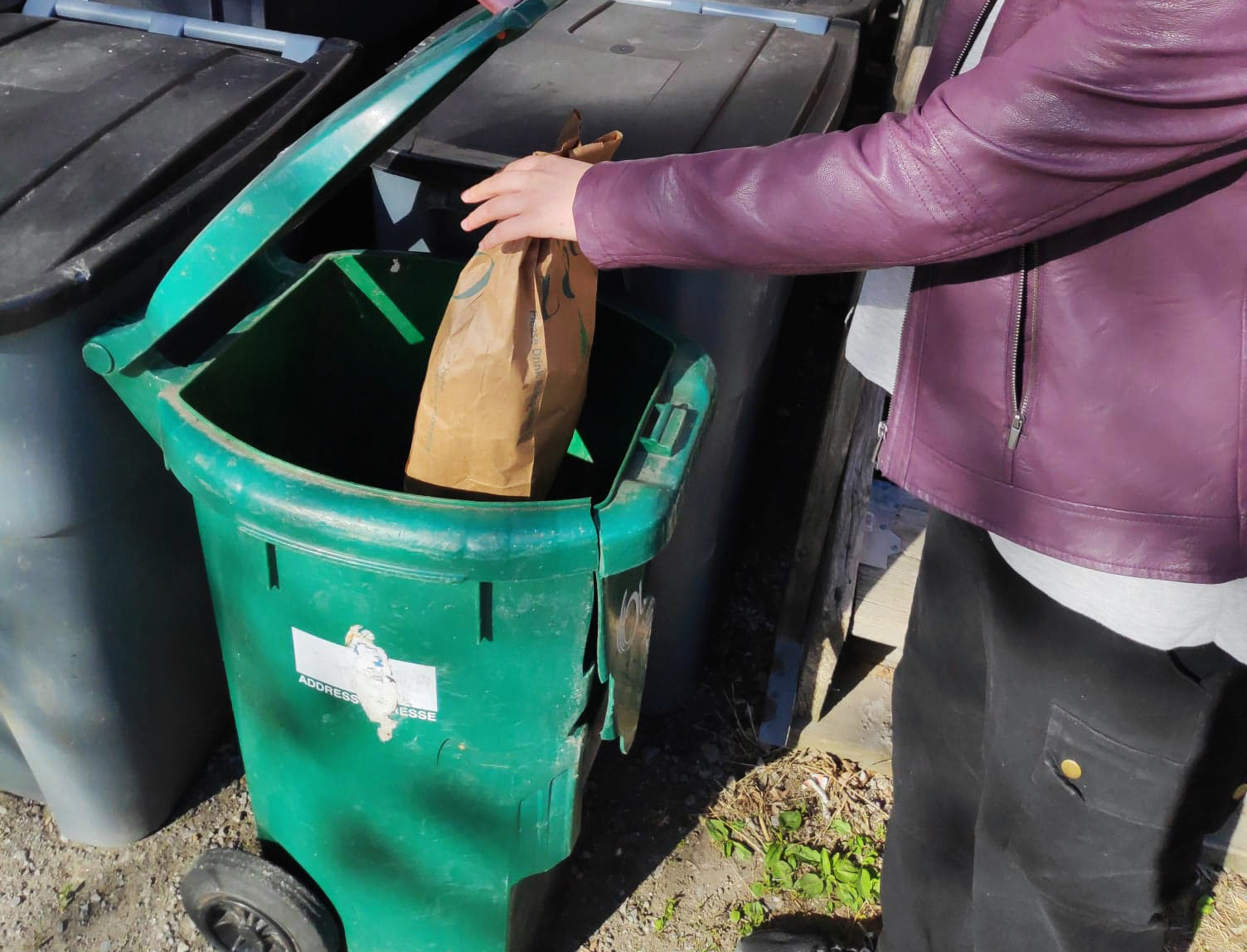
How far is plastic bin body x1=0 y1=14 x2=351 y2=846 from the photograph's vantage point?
1483 mm

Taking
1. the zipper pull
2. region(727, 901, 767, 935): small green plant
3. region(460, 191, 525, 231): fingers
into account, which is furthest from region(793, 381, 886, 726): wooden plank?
region(460, 191, 525, 231): fingers

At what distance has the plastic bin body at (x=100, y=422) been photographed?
1483 mm

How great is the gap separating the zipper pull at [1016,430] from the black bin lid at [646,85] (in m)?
0.95

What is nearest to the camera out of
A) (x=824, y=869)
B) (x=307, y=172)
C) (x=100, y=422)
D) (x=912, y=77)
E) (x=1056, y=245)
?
(x=1056, y=245)

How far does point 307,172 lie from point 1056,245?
2.94ft

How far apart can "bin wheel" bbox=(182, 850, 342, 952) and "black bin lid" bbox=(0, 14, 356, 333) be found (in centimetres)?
98

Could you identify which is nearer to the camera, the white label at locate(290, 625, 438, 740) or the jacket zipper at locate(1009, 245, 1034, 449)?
the jacket zipper at locate(1009, 245, 1034, 449)

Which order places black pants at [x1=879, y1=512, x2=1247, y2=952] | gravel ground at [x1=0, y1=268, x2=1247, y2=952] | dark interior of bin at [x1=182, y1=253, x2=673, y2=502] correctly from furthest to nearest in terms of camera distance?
1. gravel ground at [x1=0, y1=268, x2=1247, y2=952]
2. dark interior of bin at [x1=182, y1=253, x2=673, y2=502]
3. black pants at [x1=879, y1=512, x2=1247, y2=952]

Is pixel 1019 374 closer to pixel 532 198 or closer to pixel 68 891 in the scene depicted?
Result: pixel 532 198

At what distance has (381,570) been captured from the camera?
1268 millimetres

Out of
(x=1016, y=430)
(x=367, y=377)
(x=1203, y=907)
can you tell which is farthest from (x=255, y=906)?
(x=1203, y=907)

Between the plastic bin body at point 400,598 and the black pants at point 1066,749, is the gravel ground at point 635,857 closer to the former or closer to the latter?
the plastic bin body at point 400,598

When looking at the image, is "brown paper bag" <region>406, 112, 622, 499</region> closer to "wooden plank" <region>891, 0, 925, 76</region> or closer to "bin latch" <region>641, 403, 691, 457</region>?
"bin latch" <region>641, 403, 691, 457</region>

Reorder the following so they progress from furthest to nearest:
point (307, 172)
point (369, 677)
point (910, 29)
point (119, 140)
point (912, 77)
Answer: point (910, 29)
point (912, 77)
point (119, 140)
point (369, 677)
point (307, 172)
